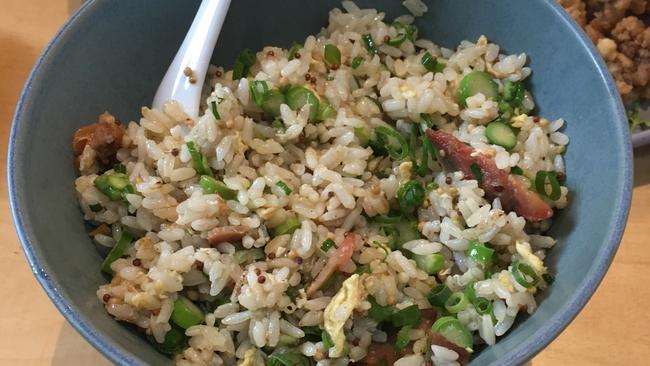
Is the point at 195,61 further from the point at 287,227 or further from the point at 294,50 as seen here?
the point at 287,227

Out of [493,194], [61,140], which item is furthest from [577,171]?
[61,140]

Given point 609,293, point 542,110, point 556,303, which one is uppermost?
point 542,110

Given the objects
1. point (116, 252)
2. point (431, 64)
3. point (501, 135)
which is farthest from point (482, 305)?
point (116, 252)

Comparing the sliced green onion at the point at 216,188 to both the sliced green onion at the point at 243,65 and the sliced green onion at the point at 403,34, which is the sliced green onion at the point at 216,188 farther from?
the sliced green onion at the point at 403,34

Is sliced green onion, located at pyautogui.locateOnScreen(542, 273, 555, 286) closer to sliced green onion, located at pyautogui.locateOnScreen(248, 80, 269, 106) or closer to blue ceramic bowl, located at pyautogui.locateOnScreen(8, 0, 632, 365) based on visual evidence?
blue ceramic bowl, located at pyautogui.locateOnScreen(8, 0, 632, 365)

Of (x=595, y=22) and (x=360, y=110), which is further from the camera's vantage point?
Result: (x=595, y=22)

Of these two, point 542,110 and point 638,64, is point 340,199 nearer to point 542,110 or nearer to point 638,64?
point 542,110

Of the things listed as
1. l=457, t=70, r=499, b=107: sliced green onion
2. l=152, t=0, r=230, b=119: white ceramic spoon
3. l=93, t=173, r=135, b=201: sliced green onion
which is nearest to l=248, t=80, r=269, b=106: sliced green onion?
l=152, t=0, r=230, b=119: white ceramic spoon
